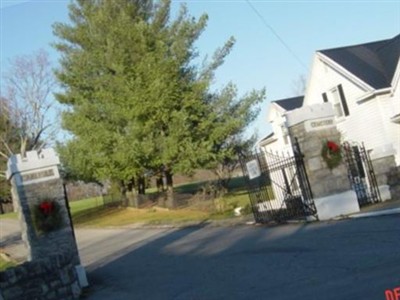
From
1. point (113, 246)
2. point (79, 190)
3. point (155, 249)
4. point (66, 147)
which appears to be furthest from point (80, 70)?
point (79, 190)

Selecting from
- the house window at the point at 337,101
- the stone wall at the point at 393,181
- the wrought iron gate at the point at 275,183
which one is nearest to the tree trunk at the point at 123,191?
the house window at the point at 337,101

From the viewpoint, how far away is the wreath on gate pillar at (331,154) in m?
14.7

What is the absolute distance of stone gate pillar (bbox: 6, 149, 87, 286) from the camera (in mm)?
12000

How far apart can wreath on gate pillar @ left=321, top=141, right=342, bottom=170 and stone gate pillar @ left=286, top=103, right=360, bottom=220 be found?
0.08 meters

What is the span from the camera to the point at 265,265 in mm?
10070

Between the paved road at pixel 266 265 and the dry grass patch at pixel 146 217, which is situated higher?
the dry grass patch at pixel 146 217

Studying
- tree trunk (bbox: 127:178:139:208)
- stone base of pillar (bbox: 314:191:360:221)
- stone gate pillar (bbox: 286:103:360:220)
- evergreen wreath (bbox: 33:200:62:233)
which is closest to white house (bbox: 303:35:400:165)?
stone gate pillar (bbox: 286:103:360:220)

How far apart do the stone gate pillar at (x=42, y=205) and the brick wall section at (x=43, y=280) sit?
883mm

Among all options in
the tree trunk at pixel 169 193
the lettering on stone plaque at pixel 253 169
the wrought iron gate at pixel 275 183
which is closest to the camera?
the wrought iron gate at pixel 275 183

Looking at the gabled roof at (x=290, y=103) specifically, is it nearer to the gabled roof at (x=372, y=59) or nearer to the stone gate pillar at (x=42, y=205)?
the gabled roof at (x=372, y=59)

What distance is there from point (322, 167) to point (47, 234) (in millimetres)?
6763

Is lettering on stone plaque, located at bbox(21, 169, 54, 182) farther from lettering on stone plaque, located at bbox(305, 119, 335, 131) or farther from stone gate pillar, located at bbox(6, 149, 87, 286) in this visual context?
lettering on stone plaque, located at bbox(305, 119, 335, 131)

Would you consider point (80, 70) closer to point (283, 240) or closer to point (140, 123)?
point (140, 123)

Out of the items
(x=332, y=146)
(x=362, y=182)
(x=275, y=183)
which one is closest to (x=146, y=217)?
(x=275, y=183)
